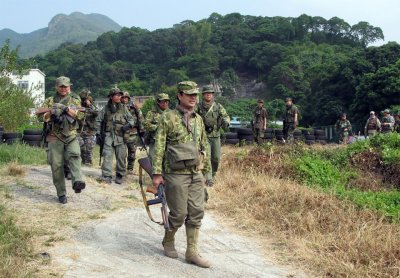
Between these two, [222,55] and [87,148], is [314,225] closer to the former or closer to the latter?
[87,148]

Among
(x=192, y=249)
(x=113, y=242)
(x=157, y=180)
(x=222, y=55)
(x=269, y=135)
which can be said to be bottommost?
(x=113, y=242)

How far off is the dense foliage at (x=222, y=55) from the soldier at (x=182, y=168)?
A: 48.3 metres

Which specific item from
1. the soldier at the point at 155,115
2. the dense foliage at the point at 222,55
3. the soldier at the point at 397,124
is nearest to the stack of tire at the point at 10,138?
the soldier at the point at 155,115

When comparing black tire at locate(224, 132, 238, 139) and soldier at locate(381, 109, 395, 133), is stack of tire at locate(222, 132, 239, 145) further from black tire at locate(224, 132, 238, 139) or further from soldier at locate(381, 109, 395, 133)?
soldier at locate(381, 109, 395, 133)

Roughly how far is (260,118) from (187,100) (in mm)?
11562

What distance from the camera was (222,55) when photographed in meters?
100

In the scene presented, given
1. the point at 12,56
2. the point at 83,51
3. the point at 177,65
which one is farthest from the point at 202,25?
the point at 12,56

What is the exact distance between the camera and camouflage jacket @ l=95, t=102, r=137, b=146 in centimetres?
934

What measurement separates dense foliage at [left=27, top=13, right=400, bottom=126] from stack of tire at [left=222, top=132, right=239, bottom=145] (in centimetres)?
3528

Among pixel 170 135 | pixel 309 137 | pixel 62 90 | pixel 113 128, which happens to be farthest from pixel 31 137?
pixel 309 137

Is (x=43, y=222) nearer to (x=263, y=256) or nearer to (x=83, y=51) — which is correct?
(x=263, y=256)

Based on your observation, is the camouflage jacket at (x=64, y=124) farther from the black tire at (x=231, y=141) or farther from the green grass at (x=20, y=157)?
the black tire at (x=231, y=141)

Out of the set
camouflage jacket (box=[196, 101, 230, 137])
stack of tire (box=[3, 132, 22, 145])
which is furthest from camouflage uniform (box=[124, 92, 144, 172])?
stack of tire (box=[3, 132, 22, 145])

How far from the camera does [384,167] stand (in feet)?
37.2
